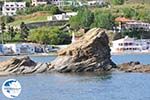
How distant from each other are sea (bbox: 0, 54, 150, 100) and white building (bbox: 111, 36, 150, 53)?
68.4 meters

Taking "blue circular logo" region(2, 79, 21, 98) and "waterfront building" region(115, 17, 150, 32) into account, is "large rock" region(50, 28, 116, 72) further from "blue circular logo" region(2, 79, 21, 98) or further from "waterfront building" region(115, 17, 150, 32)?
"waterfront building" region(115, 17, 150, 32)

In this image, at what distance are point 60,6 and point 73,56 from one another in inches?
4787

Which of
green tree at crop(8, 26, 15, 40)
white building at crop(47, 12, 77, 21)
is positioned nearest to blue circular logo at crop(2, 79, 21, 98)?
green tree at crop(8, 26, 15, 40)

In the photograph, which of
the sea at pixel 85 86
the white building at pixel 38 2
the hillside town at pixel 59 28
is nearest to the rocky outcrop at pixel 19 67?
the sea at pixel 85 86

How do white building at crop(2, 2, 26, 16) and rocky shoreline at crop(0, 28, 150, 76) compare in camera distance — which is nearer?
rocky shoreline at crop(0, 28, 150, 76)

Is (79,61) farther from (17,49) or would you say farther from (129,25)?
(129,25)

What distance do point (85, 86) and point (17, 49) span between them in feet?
239

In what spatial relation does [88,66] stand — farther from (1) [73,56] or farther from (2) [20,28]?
(2) [20,28]

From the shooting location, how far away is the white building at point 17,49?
398 feet

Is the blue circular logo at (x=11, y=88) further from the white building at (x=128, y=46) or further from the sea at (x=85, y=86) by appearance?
the white building at (x=128, y=46)

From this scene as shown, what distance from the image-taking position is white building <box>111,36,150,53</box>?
128875 mm

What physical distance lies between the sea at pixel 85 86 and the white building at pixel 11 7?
116 meters

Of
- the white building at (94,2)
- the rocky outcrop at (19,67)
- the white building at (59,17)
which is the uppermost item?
the rocky outcrop at (19,67)

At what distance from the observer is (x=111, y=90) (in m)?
46.2
